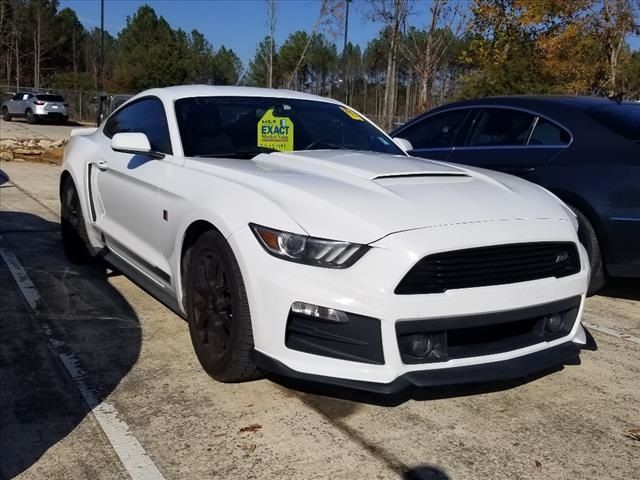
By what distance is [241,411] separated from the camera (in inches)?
123

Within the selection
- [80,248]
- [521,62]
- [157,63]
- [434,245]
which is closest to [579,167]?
[434,245]

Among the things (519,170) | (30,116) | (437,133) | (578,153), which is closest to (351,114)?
(519,170)

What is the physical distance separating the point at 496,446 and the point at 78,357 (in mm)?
2278

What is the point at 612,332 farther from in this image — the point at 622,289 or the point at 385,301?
the point at 385,301

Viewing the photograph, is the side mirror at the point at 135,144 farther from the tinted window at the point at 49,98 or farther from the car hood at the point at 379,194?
the tinted window at the point at 49,98

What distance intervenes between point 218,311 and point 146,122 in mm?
1849

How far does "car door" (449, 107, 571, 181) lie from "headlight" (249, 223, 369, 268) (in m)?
2.74

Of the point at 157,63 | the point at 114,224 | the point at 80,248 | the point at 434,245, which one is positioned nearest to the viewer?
the point at 434,245

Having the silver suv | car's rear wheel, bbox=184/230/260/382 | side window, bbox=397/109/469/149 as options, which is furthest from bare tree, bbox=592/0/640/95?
the silver suv

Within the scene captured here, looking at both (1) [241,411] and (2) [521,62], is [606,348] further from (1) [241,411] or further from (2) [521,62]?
(2) [521,62]

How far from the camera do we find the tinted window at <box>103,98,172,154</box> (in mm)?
4191

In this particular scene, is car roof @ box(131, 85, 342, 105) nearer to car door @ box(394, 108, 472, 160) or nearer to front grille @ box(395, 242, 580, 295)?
car door @ box(394, 108, 472, 160)

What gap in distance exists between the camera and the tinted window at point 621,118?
4.69 m

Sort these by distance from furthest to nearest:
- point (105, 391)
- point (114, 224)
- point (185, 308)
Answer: point (114, 224), point (185, 308), point (105, 391)
